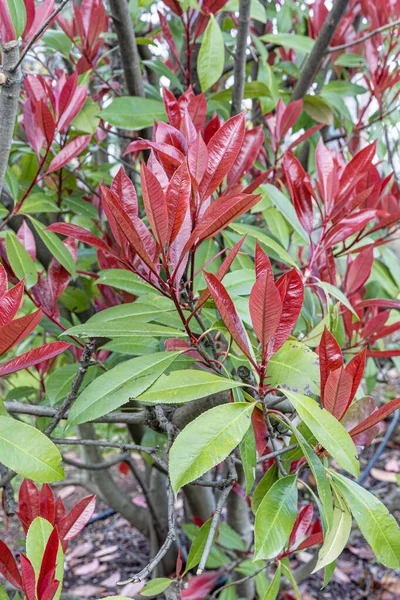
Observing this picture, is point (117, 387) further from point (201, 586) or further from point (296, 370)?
point (201, 586)

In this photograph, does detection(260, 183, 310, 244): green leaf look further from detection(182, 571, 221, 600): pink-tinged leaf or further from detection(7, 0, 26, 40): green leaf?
detection(182, 571, 221, 600): pink-tinged leaf

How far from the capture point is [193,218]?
0.63 m

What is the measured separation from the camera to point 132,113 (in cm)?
102

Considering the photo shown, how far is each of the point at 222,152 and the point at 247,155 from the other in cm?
25

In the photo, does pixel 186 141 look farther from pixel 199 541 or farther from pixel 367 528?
pixel 199 541

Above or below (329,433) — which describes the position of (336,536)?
below

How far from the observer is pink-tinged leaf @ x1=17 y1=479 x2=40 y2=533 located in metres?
0.74

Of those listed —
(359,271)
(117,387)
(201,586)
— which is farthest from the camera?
(201,586)

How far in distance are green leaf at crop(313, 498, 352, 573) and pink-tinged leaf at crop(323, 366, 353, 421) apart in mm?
A: 106

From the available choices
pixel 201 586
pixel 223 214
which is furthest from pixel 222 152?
pixel 201 586

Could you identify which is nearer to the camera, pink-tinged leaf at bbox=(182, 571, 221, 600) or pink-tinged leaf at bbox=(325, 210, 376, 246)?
pink-tinged leaf at bbox=(325, 210, 376, 246)

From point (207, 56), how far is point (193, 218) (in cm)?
51

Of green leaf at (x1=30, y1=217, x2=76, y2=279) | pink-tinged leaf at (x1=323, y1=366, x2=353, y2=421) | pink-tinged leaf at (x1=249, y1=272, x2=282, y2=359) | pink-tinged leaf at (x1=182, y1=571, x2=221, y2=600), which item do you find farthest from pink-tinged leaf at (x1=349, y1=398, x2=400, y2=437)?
pink-tinged leaf at (x1=182, y1=571, x2=221, y2=600)

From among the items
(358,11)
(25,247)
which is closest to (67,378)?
(25,247)
